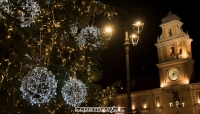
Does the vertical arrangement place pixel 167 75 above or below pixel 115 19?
above

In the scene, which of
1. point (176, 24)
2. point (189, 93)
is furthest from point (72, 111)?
point (176, 24)

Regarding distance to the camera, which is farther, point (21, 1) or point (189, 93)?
point (189, 93)

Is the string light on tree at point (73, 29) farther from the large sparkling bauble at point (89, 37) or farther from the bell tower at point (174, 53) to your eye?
the bell tower at point (174, 53)

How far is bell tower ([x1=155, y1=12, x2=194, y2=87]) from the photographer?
3259 cm

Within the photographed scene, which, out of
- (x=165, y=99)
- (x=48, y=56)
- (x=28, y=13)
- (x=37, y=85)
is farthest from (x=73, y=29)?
(x=165, y=99)

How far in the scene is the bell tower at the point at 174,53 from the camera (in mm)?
32594

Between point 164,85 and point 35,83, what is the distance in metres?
31.2

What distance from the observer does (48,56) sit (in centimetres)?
614

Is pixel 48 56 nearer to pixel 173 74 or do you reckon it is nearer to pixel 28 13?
pixel 28 13

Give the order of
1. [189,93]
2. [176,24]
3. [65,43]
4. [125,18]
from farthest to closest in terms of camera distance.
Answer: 1. [176,24]
2. [189,93]
3. [125,18]
4. [65,43]

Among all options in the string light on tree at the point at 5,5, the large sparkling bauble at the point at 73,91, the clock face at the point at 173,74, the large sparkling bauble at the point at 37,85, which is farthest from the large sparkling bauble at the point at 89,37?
the clock face at the point at 173,74

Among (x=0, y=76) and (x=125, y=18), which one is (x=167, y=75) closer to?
(x=125, y=18)

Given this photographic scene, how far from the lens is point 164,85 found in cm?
3438

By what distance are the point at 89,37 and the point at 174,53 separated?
28995 mm
